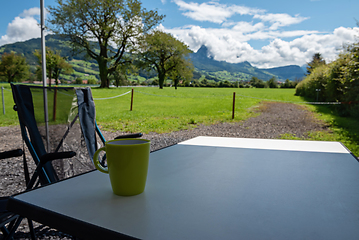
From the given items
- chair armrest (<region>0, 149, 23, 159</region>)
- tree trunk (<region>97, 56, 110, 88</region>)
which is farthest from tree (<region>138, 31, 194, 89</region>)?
chair armrest (<region>0, 149, 23, 159</region>)

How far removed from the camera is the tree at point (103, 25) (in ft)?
63.8

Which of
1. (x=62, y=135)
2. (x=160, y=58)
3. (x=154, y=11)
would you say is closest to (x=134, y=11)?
(x=154, y=11)

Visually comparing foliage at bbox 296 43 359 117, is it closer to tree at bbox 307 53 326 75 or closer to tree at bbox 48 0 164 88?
tree at bbox 307 53 326 75

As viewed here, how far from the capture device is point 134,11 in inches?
818

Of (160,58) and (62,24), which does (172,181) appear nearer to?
(62,24)

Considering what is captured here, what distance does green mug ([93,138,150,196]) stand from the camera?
52cm

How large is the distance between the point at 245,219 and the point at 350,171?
56 centimetres

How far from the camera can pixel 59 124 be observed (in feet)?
5.30

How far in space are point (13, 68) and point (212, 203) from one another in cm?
2441

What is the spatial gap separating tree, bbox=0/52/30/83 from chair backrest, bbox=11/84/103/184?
20.1 metres

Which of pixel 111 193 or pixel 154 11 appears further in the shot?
pixel 154 11

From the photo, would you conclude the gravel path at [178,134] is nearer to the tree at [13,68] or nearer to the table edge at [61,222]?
the table edge at [61,222]

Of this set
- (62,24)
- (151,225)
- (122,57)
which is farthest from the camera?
(122,57)

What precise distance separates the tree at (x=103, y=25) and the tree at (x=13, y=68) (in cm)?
460
